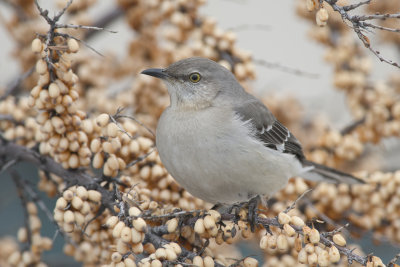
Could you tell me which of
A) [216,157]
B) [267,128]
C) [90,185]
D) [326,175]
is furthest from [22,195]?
[326,175]

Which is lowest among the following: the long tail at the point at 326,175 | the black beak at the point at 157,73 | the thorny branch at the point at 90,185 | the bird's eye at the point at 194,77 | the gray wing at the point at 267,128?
the long tail at the point at 326,175

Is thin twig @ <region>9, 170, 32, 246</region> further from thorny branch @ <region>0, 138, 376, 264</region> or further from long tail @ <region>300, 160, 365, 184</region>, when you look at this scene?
long tail @ <region>300, 160, 365, 184</region>

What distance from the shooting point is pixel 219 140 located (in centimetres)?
273

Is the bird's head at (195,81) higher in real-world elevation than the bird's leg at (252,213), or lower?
higher

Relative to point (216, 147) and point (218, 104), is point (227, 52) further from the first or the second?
point (216, 147)

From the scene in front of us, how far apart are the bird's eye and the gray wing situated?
0.30m

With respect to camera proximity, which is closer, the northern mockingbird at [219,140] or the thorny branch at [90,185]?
the thorny branch at [90,185]

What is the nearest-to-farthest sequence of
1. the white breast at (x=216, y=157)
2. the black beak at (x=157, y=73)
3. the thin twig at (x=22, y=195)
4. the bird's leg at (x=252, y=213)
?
the bird's leg at (x=252, y=213) < the thin twig at (x=22, y=195) < the white breast at (x=216, y=157) < the black beak at (x=157, y=73)

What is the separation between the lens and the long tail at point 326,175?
9.87 feet

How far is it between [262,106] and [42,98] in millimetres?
1604

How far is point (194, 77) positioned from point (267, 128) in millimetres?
579

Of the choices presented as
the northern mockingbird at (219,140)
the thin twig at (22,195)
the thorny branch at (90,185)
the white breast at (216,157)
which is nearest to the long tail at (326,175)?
the northern mockingbird at (219,140)

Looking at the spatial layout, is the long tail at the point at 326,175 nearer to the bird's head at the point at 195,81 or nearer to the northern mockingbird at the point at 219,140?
the northern mockingbird at the point at 219,140

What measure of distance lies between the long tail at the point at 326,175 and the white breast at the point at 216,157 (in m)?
0.40
